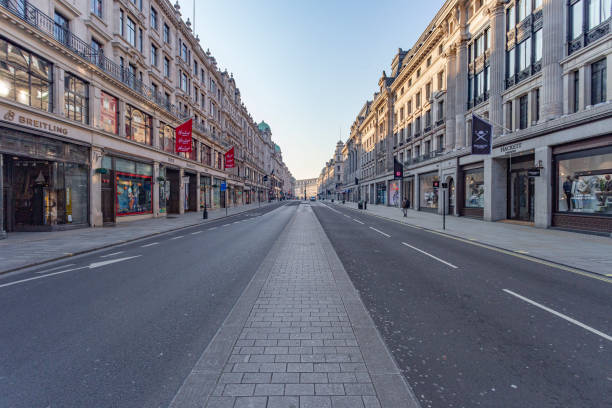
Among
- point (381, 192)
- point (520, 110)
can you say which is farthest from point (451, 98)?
point (381, 192)

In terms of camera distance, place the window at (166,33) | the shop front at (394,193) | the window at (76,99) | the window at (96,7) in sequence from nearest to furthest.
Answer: the window at (76,99), the window at (96,7), the window at (166,33), the shop front at (394,193)

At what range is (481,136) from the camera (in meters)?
16.5

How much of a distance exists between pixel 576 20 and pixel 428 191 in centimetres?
1900

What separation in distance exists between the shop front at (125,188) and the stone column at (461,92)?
91.9 feet

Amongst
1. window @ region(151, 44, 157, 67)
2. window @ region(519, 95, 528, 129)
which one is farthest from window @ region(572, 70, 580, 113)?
window @ region(151, 44, 157, 67)

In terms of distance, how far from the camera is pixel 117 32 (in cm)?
1828

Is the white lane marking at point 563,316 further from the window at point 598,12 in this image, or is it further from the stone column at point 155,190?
the stone column at point 155,190

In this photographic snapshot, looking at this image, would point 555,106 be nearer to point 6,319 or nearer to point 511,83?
point 511,83

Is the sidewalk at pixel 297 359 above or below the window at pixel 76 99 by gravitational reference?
below

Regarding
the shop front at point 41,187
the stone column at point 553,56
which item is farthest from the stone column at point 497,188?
the shop front at point 41,187

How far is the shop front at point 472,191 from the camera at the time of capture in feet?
70.9

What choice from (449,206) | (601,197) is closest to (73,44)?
(601,197)

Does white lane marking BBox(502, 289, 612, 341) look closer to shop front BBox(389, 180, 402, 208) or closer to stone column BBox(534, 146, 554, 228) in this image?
stone column BBox(534, 146, 554, 228)

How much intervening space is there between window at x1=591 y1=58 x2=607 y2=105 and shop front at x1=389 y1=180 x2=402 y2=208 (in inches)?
1089
